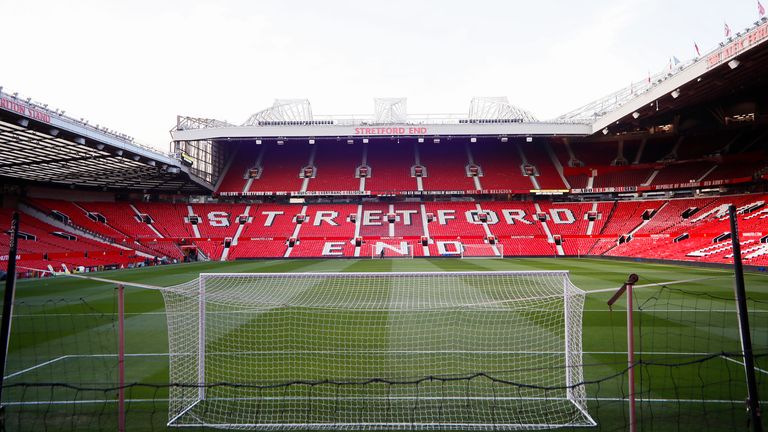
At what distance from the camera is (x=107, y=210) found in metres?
36.2

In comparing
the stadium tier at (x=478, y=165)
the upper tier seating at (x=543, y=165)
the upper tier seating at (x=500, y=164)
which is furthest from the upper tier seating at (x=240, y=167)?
the upper tier seating at (x=543, y=165)

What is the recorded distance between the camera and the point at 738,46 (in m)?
18.7

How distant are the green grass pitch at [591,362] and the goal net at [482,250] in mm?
21444

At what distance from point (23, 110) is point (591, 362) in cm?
2253

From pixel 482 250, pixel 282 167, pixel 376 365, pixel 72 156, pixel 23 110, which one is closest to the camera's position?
pixel 376 365

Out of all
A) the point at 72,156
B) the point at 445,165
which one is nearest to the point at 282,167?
the point at 445,165

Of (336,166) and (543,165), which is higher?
(336,166)

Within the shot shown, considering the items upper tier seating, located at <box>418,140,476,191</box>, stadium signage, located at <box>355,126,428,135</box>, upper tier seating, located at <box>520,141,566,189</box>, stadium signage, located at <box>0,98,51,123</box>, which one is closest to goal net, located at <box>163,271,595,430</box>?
stadium signage, located at <box>0,98,51,123</box>

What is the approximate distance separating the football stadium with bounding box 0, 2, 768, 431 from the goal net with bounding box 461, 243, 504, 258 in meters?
0.28

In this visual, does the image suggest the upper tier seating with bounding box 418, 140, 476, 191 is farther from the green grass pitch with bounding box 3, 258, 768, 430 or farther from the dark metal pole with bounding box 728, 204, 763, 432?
the dark metal pole with bounding box 728, 204, 763, 432

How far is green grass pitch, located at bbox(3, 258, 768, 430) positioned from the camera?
5309 mm

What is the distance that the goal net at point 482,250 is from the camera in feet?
117

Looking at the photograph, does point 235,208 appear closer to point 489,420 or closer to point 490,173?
point 490,173

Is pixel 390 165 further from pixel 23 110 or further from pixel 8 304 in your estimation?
pixel 8 304
